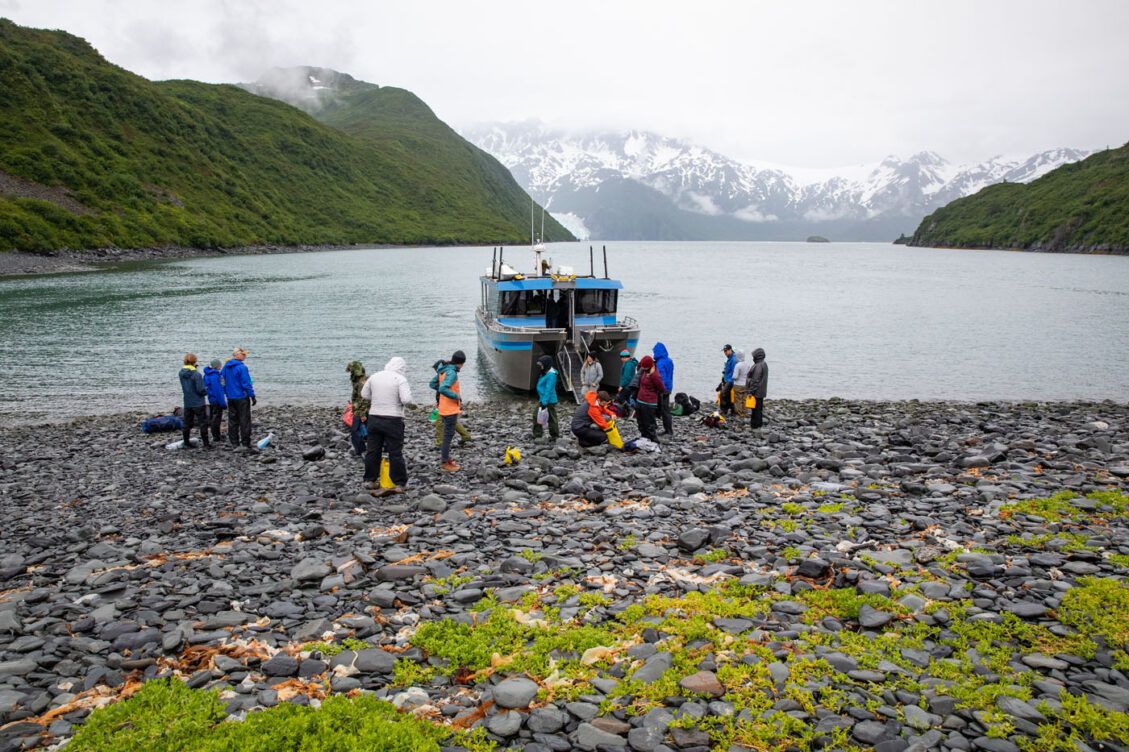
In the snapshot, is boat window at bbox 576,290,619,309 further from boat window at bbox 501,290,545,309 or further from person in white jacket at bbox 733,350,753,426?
person in white jacket at bbox 733,350,753,426

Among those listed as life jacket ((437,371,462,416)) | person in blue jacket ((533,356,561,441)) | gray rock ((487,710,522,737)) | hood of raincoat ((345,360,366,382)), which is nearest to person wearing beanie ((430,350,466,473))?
life jacket ((437,371,462,416))

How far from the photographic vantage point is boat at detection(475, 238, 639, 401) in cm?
2794

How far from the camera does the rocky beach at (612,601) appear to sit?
21.0ft

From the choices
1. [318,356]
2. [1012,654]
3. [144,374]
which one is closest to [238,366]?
[1012,654]

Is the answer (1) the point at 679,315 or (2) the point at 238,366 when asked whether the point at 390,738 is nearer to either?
(2) the point at 238,366

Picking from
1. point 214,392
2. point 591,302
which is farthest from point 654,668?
point 591,302

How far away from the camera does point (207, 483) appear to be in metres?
15.1

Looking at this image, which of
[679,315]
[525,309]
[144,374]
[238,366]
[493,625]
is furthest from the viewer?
[679,315]

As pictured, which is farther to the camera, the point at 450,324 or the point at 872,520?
the point at 450,324

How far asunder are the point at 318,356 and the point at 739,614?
37423mm

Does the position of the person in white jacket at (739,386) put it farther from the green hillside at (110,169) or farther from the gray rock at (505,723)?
the green hillside at (110,169)

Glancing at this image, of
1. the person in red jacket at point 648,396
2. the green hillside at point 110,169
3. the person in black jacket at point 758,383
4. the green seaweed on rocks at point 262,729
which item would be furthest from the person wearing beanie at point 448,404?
the green hillside at point 110,169

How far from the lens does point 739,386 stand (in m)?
21.3

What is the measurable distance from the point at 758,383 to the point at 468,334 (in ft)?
113
